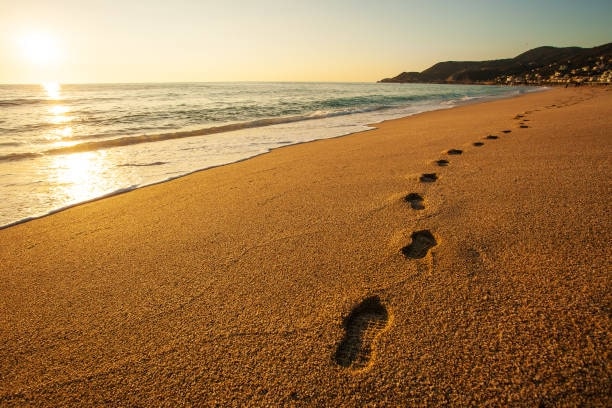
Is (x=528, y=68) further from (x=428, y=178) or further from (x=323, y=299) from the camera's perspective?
(x=323, y=299)

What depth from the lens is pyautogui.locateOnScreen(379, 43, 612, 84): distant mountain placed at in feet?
189

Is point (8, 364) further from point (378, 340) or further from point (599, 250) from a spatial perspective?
point (599, 250)

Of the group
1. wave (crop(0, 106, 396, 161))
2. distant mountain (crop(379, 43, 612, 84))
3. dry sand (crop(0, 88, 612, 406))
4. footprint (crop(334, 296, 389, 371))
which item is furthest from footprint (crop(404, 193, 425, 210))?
distant mountain (crop(379, 43, 612, 84))

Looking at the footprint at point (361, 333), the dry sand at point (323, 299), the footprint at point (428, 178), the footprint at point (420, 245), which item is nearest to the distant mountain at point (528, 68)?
the footprint at point (428, 178)

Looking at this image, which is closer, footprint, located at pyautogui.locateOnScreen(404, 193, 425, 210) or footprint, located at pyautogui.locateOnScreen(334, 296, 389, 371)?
footprint, located at pyautogui.locateOnScreen(334, 296, 389, 371)

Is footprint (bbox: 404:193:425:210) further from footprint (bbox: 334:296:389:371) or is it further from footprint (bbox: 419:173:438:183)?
footprint (bbox: 334:296:389:371)

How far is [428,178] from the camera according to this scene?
3320mm

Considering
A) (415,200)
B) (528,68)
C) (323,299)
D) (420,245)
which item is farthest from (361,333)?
(528,68)

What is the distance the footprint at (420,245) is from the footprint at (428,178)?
1.19m

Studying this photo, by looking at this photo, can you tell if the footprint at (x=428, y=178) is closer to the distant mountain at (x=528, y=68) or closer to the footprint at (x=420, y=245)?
the footprint at (x=420, y=245)

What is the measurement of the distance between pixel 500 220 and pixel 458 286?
912mm

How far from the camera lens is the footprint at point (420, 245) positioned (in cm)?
195

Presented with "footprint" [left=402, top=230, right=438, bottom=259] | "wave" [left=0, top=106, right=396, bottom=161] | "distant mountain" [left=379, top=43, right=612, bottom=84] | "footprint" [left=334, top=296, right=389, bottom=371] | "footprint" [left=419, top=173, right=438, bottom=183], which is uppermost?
"distant mountain" [left=379, top=43, right=612, bottom=84]

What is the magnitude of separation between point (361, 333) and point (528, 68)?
101694 millimetres
